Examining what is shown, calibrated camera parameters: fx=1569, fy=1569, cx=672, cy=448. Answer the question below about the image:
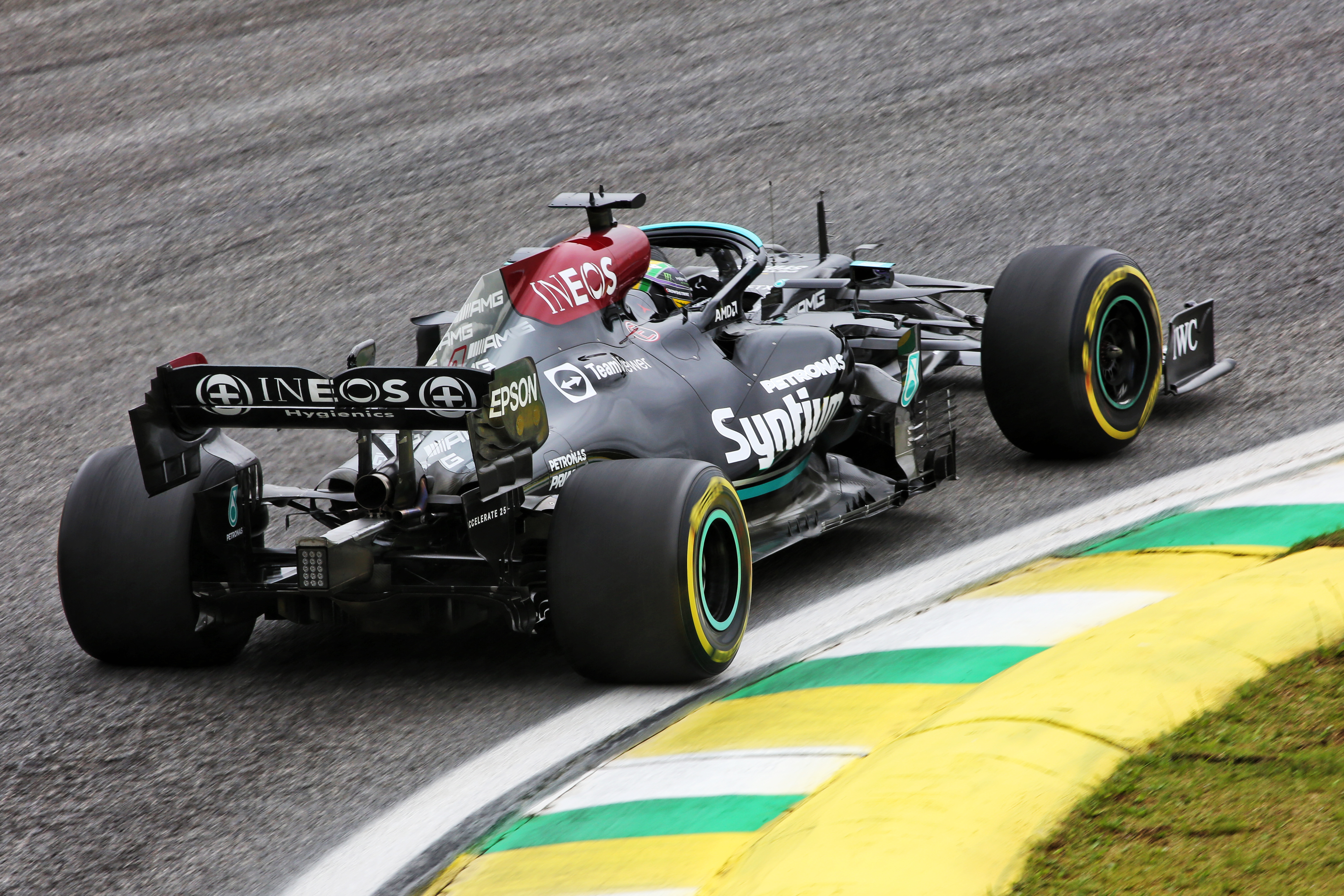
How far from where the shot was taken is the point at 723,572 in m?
5.51

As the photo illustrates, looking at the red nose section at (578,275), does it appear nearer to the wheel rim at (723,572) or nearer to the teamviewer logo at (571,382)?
the teamviewer logo at (571,382)

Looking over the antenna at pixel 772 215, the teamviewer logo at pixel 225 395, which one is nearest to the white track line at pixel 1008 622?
the teamviewer logo at pixel 225 395

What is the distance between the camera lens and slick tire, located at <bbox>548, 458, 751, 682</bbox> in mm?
5066

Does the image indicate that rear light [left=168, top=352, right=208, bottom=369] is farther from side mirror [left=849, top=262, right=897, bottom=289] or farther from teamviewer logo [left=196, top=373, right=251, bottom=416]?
side mirror [left=849, top=262, right=897, bottom=289]

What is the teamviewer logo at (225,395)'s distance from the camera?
207 inches

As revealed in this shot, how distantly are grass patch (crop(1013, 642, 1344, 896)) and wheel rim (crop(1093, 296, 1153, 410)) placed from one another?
3.65 meters

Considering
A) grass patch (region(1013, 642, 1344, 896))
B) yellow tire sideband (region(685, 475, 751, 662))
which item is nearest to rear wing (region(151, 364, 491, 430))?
yellow tire sideband (region(685, 475, 751, 662))

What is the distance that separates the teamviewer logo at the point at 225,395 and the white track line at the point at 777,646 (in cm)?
144

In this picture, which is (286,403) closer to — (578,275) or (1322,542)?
(578,275)

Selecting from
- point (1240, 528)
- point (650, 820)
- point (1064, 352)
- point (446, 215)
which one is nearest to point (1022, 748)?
point (650, 820)

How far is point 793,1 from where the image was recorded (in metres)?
18.5

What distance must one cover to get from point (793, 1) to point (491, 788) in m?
15.3

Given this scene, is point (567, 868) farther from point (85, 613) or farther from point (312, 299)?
point (312, 299)

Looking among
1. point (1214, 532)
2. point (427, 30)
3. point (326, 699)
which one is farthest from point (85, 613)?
point (427, 30)
